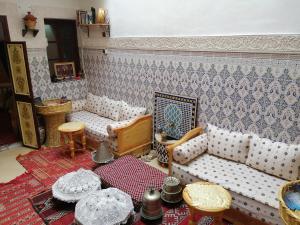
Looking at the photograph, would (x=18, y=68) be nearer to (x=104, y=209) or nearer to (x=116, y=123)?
(x=116, y=123)

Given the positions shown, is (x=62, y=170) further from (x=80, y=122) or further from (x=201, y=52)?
(x=201, y=52)

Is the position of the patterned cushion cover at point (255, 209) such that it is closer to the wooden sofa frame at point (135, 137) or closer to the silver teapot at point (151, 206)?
the silver teapot at point (151, 206)

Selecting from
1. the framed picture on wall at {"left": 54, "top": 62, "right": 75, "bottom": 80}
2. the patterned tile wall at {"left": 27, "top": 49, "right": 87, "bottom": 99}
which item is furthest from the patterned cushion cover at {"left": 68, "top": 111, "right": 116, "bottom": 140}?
the framed picture on wall at {"left": 54, "top": 62, "right": 75, "bottom": 80}

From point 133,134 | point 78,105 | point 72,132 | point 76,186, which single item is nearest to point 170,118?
point 133,134

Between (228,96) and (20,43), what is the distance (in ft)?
11.9

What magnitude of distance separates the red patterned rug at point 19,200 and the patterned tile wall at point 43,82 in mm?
2087

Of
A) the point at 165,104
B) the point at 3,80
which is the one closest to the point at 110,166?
the point at 165,104

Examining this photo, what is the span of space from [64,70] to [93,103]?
106 cm

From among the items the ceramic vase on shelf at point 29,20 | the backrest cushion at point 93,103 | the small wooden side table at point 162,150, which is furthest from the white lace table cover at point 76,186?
the ceramic vase on shelf at point 29,20

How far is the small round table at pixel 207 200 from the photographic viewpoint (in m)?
2.44

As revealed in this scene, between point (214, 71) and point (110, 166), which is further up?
point (214, 71)

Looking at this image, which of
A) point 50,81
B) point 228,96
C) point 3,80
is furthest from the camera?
point 3,80

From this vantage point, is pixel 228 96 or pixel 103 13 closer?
pixel 228 96

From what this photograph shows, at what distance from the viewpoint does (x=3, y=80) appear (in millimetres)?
6910
